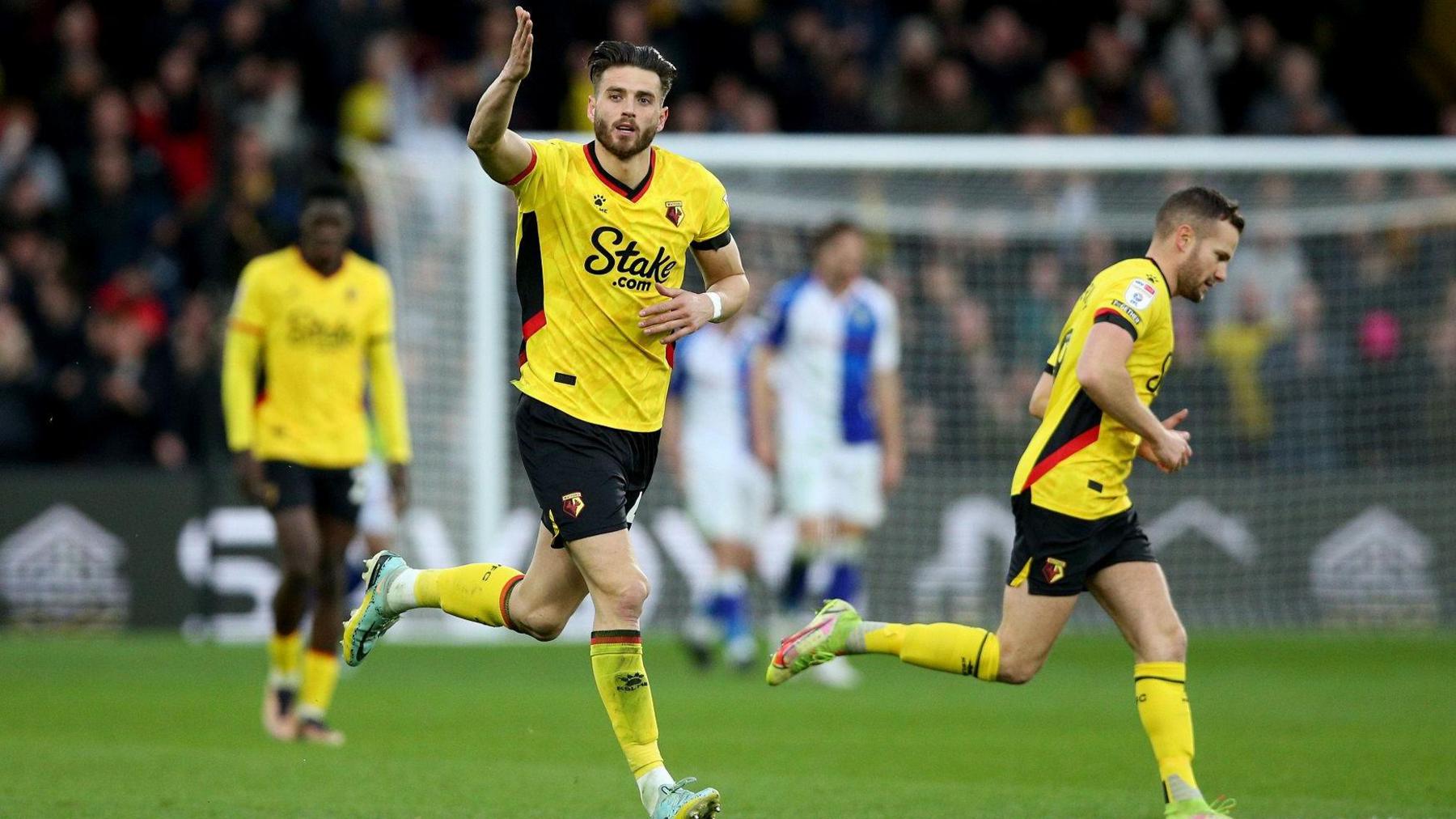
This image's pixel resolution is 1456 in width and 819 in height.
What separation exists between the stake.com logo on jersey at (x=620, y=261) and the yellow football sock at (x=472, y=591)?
1085mm

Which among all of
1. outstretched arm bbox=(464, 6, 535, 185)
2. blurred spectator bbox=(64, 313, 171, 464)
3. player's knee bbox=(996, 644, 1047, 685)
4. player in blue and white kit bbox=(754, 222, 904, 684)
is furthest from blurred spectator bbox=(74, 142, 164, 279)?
player's knee bbox=(996, 644, 1047, 685)

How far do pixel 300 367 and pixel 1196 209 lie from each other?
461 cm

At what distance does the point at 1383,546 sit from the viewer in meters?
14.6

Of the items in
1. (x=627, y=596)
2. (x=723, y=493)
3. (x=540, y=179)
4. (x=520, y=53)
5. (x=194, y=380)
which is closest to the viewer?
(x=520, y=53)

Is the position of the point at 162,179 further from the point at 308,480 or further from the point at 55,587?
the point at 308,480

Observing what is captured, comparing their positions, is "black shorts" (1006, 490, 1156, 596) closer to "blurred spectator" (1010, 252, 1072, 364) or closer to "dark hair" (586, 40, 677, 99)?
"dark hair" (586, 40, 677, 99)

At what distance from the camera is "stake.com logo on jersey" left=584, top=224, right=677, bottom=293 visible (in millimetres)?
6258

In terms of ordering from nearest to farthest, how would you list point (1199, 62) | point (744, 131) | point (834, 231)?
point (834, 231), point (744, 131), point (1199, 62)

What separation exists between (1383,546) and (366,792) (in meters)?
9.80

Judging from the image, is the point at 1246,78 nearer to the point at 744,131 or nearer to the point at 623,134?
the point at 744,131

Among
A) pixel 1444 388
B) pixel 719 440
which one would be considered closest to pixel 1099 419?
pixel 719 440

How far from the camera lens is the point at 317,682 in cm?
905

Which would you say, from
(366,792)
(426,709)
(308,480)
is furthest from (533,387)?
(426,709)

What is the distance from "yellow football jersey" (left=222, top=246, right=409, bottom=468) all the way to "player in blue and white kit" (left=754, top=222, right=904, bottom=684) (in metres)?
3.47
